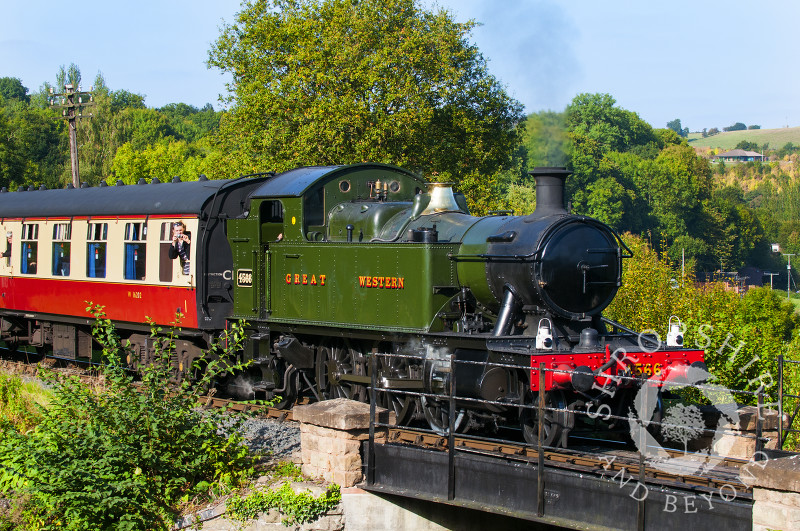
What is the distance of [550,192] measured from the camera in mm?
10969

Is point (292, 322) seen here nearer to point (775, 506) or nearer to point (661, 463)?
point (661, 463)

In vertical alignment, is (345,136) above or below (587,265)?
above

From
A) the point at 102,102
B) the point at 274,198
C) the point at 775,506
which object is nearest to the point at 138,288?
the point at 274,198

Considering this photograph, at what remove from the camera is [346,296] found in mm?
12094

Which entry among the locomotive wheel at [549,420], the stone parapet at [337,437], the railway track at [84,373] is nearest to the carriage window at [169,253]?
the railway track at [84,373]

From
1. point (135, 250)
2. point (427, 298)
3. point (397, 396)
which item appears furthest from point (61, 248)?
point (427, 298)

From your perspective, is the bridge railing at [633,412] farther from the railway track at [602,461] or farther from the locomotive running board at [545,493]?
the locomotive running board at [545,493]

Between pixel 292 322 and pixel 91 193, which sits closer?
pixel 292 322

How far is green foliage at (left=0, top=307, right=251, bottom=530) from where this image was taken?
9086 mm

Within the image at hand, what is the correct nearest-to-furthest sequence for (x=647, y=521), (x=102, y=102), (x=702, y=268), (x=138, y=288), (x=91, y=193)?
(x=647, y=521) → (x=138, y=288) → (x=91, y=193) → (x=102, y=102) → (x=702, y=268)

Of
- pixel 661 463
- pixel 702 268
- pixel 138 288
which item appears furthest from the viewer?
pixel 702 268

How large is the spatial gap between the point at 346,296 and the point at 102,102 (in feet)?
212

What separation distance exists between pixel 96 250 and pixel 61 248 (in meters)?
1.40
